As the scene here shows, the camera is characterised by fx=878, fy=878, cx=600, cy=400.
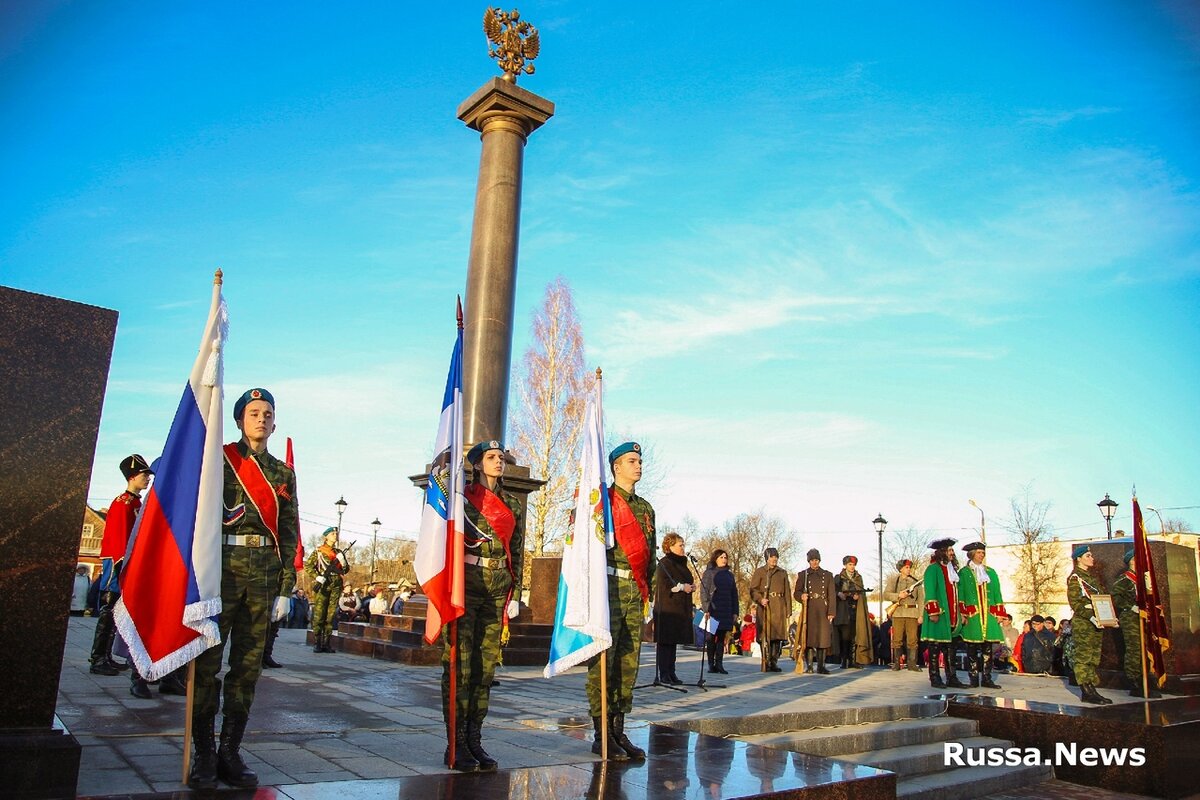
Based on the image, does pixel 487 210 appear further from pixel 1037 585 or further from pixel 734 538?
pixel 734 538

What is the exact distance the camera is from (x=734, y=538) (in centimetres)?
6275

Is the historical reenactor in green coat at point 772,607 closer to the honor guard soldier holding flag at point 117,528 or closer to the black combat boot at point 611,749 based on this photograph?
the black combat boot at point 611,749

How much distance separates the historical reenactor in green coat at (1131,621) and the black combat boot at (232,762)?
12.7 metres

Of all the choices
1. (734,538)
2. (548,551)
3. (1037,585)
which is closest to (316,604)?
(548,551)

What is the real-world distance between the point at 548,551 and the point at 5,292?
102 ft

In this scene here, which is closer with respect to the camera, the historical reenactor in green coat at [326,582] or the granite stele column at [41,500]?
the granite stele column at [41,500]

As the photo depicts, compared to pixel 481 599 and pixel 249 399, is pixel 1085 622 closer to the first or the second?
pixel 481 599

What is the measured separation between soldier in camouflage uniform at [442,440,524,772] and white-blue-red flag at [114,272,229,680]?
162 cm

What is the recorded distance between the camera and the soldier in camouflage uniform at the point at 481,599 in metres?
5.69

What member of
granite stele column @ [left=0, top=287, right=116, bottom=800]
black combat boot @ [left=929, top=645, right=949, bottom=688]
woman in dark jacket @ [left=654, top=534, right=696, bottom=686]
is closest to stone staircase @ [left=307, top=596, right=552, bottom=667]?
woman in dark jacket @ [left=654, top=534, right=696, bottom=686]

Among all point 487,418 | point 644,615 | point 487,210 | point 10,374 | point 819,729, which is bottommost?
point 819,729

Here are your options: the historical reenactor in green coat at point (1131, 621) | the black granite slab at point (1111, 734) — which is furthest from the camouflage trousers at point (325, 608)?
the historical reenactor in green coat at point (1131, 621)

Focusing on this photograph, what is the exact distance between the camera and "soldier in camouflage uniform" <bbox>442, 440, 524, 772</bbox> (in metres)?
5.69

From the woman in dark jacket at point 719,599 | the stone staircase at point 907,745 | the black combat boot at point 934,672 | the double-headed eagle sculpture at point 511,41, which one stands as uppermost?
the double-headed eagle sculpture at point 511,41
